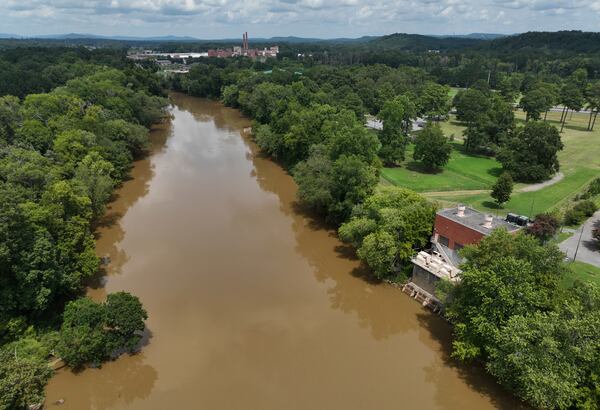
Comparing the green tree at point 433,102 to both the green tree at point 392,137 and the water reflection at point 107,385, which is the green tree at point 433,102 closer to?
the green tree at point 392,137

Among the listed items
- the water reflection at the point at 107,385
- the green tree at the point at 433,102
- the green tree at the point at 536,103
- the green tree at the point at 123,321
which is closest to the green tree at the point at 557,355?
the water reflection at the point at 107,385

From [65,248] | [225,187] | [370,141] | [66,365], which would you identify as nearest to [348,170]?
[370,141]

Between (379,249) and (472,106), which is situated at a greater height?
(472,106)

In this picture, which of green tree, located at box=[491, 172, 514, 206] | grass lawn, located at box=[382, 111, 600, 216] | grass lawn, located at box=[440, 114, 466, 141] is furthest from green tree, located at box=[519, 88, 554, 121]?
green tree, located at box=[491, 172, 514, 206]

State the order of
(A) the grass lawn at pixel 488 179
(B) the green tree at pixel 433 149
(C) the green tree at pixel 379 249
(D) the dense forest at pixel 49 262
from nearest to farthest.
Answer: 1. (D) the dense forest at pixel 49 262
2. (C) the green tree at pixel 379 249
3. (A) the grass lawn at pixel 488 179
4. (B) the green tree at pixel 433 149

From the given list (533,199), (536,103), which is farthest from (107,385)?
(536,103)

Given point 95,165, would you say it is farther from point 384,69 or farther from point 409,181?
point 384,69

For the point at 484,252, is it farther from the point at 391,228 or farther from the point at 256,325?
the point at 256,325
